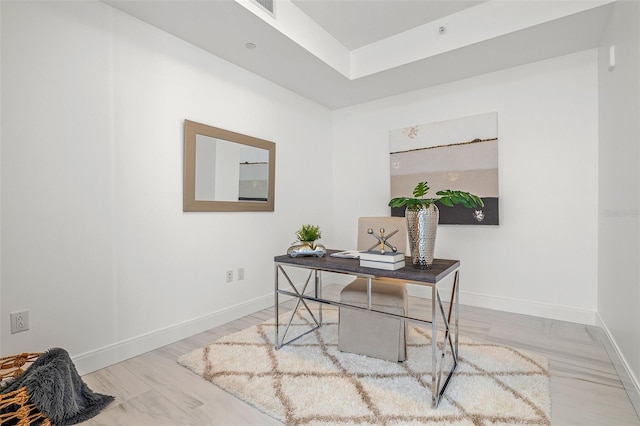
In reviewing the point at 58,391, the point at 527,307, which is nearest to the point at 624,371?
the point at 527,307

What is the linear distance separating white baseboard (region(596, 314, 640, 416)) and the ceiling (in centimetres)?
227

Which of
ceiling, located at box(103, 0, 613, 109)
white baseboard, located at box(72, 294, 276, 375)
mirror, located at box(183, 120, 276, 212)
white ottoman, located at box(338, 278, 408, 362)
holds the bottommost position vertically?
white baseboard, located at box(72, 294, 276, 375)

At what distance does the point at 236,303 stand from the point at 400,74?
2772 mm

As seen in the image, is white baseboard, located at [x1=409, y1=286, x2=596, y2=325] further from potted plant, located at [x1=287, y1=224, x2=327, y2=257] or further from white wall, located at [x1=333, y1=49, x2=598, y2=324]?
potted plant, located at [x1=287, y1=224, x2=327, y2=257]

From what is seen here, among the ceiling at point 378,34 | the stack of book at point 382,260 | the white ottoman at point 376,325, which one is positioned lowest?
the white ottoman at point 376,325

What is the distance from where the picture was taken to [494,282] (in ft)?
10.3

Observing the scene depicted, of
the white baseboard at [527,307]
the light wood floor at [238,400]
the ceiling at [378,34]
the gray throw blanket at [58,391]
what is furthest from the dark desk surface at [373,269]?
the ceiling at [378,34]

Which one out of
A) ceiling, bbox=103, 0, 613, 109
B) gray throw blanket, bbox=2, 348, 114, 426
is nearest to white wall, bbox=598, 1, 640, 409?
ceiling, bbox=103, 0, 613, 109

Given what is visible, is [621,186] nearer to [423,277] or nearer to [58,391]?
[423,277]

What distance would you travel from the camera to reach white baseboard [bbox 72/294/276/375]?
6.54 feet

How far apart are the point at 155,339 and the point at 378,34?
3.28 metres

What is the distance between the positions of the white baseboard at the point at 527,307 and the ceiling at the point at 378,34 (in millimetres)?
2260

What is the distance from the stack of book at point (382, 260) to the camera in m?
1.73

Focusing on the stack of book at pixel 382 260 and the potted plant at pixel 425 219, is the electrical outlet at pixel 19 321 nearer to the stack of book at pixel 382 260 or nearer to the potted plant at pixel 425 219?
the stack of book at pixel 382 260
